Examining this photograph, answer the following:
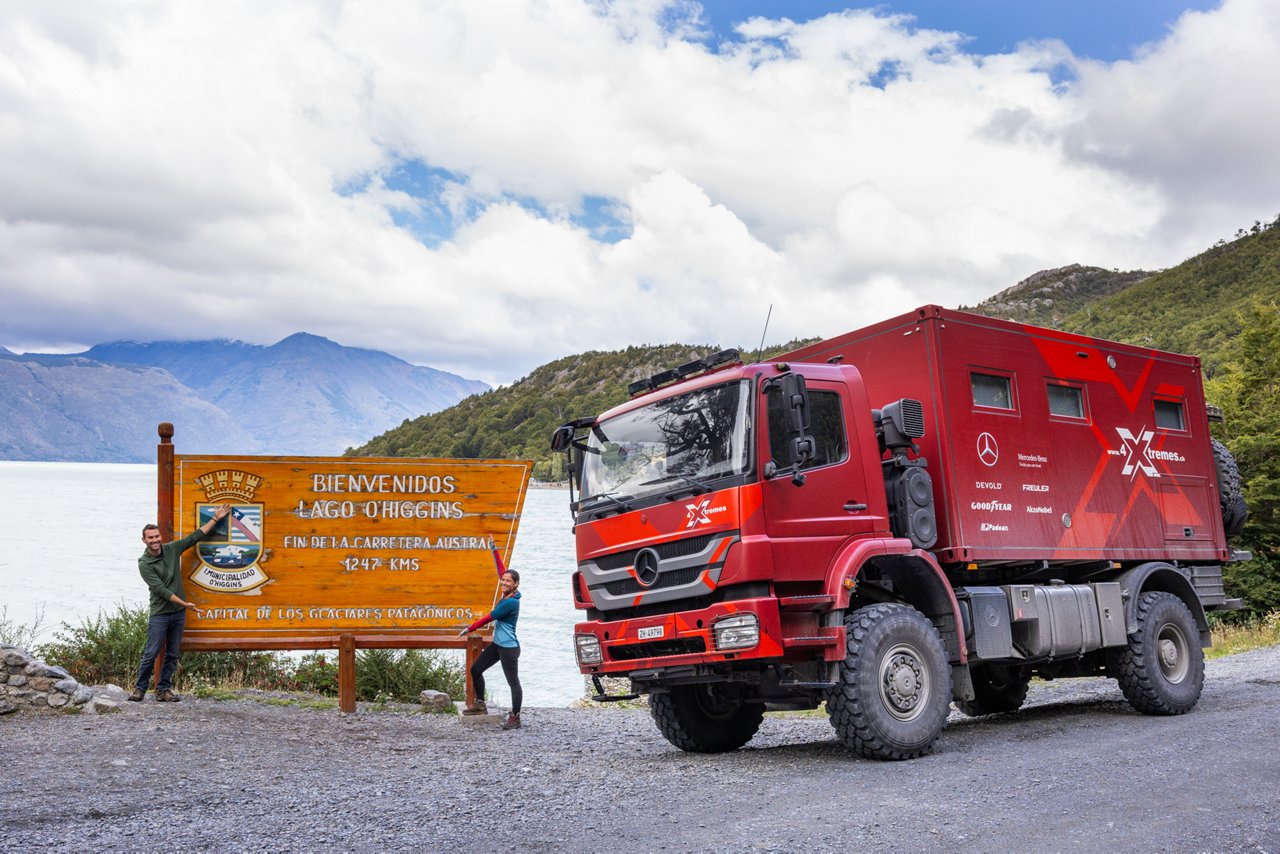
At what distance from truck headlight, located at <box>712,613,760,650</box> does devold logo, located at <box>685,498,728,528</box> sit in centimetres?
77

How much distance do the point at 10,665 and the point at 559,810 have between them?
6.33 meters

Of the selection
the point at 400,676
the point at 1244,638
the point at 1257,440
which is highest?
the point at 1257,440

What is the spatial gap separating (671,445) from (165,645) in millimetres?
6241

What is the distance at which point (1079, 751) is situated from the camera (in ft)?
29.3

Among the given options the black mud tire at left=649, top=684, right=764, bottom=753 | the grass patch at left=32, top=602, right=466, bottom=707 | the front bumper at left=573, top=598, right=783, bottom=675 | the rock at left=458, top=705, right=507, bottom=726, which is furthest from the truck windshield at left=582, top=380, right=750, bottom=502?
the grass patch at left=32, top=602, right=466, bottom=707

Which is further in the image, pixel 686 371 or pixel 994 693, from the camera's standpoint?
pixel 994 693

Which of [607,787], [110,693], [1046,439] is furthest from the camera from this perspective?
[110,693]

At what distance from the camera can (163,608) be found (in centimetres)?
1132

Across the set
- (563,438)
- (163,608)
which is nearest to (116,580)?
(163,608)

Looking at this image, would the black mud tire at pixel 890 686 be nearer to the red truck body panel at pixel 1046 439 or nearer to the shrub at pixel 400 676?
the red truck body panel at pixel 1046 439

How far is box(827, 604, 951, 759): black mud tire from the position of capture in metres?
8.47

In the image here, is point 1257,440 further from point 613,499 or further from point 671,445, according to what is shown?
point 613,499

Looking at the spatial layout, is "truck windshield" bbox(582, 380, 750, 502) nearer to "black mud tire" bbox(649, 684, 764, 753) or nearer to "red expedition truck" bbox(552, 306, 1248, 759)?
"red expedition truck" bbox(552, 306, 1248, 759)

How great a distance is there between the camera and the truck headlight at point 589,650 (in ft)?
30.6
